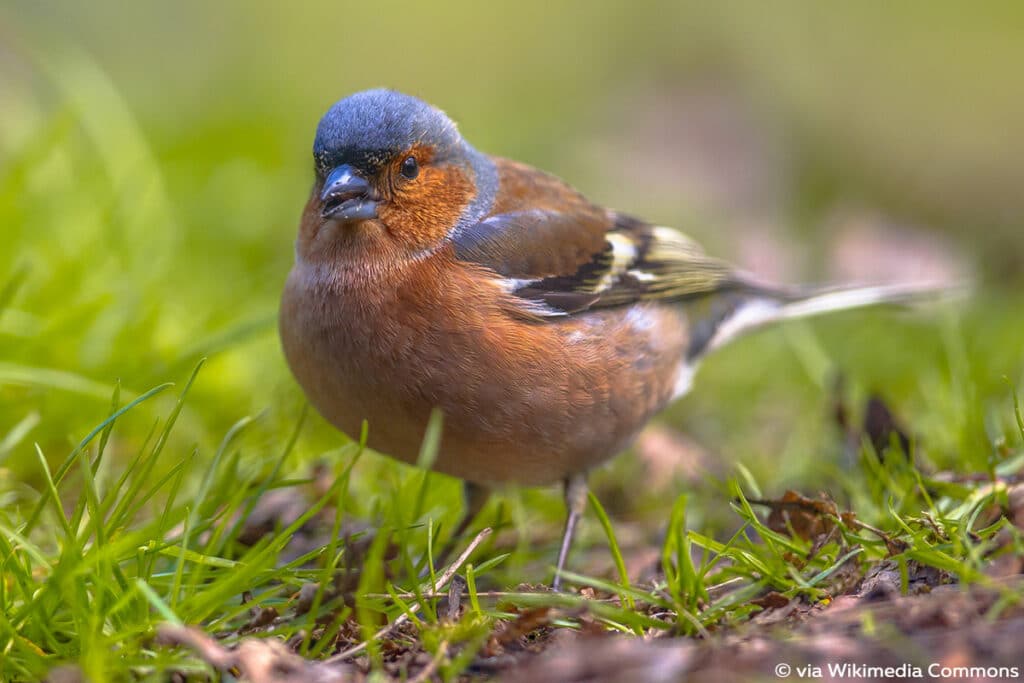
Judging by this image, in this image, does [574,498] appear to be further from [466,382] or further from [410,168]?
[410,168]

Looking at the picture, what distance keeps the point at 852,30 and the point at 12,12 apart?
28.3ft

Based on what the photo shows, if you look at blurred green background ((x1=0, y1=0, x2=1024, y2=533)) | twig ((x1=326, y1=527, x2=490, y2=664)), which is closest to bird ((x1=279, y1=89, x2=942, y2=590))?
blurred green background ((x1=0, y1=0, x2=1024, y2=533))

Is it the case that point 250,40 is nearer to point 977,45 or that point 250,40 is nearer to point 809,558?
point 977,45

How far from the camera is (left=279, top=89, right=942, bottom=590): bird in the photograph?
3535 millimetres

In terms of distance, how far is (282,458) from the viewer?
3.35 m

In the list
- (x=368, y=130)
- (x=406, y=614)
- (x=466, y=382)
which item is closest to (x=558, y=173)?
(x=368, y=130)

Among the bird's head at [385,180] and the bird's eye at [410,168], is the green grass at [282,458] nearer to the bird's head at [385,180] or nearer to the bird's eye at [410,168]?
the bird's head at [385,180]

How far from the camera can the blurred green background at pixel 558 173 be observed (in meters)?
4.67

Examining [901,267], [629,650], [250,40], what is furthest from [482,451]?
[250,40]

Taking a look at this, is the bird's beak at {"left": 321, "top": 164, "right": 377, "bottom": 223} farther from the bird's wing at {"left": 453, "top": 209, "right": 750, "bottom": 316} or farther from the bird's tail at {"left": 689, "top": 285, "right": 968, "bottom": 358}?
the bird's tail at {"left": 689, "top": 285, "right": 968, "bottom": 358}

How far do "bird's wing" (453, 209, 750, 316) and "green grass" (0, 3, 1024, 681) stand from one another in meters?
0.78

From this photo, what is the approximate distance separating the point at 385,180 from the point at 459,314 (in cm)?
56

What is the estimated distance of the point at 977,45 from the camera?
454 inches

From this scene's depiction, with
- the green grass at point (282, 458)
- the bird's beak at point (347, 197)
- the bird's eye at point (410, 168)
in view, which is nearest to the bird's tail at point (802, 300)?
the green grass at point (282, 458)
